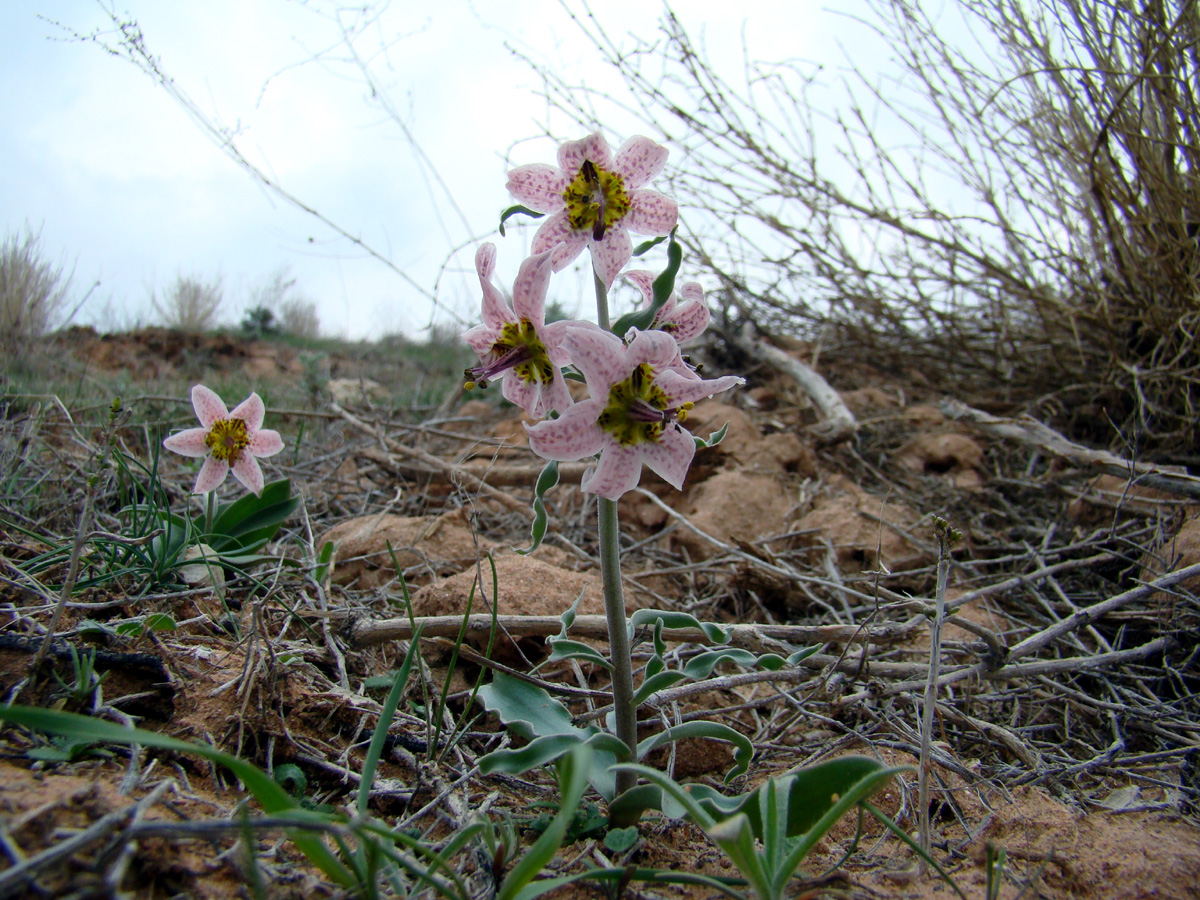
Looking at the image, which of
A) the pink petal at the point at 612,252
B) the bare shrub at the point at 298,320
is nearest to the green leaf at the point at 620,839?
the pink petal at the point at 612,252

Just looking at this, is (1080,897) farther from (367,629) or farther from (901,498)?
(901,498)

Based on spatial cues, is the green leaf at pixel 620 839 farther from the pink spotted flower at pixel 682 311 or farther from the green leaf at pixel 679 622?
the pink spotted flower at pixel 682 311

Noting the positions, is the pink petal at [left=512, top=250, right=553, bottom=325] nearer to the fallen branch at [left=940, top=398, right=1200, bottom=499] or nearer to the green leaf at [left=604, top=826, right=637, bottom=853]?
the green leaf at [left=604, top=826, right=637, bottom=853]

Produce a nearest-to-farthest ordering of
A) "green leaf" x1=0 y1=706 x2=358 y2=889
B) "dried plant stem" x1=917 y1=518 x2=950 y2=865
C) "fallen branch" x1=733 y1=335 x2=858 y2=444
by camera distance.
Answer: "green leaf" x1=0 y1=706 x2=358 y2=889 → "dried plant stem" x1=917 y1=518 x2=950 y2=865 → "fallen branch" x1=733 y1=335 x2=858 y2=444

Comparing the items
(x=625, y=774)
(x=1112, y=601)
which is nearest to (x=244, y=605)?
(x=625, y=774)

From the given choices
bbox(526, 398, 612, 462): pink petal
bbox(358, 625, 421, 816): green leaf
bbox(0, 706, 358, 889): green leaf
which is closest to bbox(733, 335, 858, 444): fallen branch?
bbox(526, 398, 612, 462): pink petal

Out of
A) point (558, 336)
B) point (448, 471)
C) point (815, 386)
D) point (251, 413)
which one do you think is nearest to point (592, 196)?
point (558, 336)

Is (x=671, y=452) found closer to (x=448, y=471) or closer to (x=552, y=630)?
(x=552, y=630)
